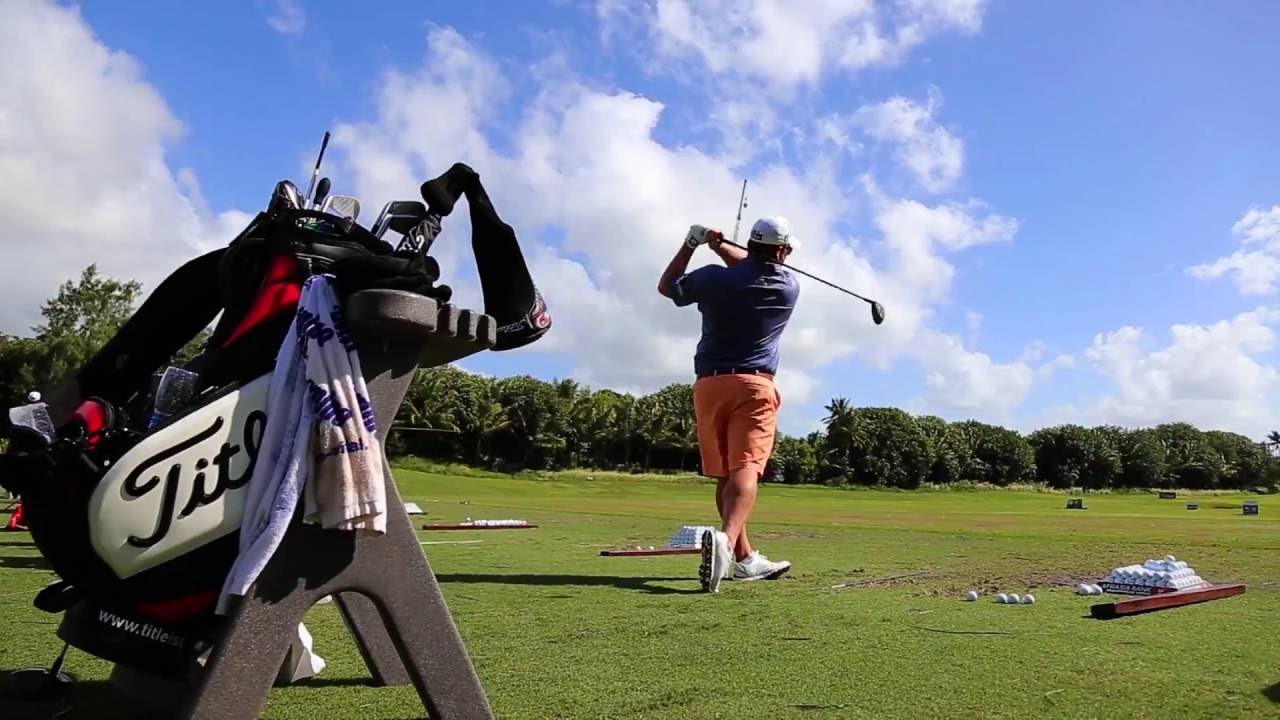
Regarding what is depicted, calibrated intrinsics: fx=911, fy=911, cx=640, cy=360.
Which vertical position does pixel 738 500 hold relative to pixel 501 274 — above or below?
below

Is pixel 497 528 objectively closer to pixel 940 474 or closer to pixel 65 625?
pixel 65 625

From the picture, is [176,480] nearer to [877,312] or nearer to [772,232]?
[772,232]

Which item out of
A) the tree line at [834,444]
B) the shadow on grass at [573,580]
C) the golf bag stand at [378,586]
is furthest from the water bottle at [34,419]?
the tree line at [834,444]

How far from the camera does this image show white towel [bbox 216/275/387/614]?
196 centimetres

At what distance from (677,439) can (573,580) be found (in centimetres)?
8225

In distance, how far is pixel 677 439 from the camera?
87.2 metres

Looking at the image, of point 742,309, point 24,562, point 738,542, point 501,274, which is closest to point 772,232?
point 742,309

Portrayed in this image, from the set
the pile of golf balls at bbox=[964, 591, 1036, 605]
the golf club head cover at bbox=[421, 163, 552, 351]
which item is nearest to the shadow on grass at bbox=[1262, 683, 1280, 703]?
the pile of golf balls at bbox=[964, 591, 1036, 605]

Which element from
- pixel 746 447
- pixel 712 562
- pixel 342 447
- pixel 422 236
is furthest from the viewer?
pixel 746 447

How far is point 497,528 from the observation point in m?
10.1

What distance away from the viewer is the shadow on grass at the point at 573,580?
16.1 feet

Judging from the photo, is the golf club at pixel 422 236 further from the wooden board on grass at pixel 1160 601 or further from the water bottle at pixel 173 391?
the wooden board on grass at pixel 1160 601

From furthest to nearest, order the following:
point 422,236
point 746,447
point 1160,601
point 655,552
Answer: point 655,552, point 746,447, point 1160,601, point 422,236

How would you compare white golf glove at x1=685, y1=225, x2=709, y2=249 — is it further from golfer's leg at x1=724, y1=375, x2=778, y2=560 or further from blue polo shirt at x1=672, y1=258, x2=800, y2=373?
golfer's leg at x1=724, y1=375, x2=778, y2=560
